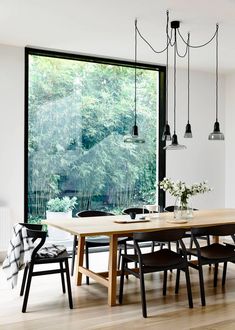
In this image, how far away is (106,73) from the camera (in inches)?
253

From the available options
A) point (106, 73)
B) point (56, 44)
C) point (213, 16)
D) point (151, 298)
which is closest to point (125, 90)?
point (106, 73)

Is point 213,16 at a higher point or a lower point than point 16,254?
higher

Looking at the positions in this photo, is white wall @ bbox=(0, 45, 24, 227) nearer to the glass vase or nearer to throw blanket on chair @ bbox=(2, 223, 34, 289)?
throw blanket on chair @ bbox=(2, 223, 34, 289)

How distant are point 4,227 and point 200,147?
3.46m

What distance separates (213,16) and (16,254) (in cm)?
306

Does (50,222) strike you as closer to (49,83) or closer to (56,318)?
(56,318)

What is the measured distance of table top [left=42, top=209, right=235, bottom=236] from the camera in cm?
390

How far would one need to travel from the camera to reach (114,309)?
3885 mm

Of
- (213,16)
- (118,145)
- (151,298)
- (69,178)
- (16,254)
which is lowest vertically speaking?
(151,298)

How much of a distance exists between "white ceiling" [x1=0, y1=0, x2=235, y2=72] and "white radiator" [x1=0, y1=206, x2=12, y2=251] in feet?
7.03

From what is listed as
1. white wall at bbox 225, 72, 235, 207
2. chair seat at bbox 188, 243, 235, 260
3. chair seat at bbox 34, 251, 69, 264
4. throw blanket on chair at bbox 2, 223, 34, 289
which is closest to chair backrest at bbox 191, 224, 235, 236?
chair seat at bbox 188, 243, 235, 260

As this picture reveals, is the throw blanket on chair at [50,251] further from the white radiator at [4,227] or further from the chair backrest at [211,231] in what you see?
the white radiator at [4,227]

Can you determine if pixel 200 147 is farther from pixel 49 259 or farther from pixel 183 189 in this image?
pixel 49 259

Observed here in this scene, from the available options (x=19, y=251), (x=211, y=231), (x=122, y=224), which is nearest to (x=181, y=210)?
(x=211, y=231)
